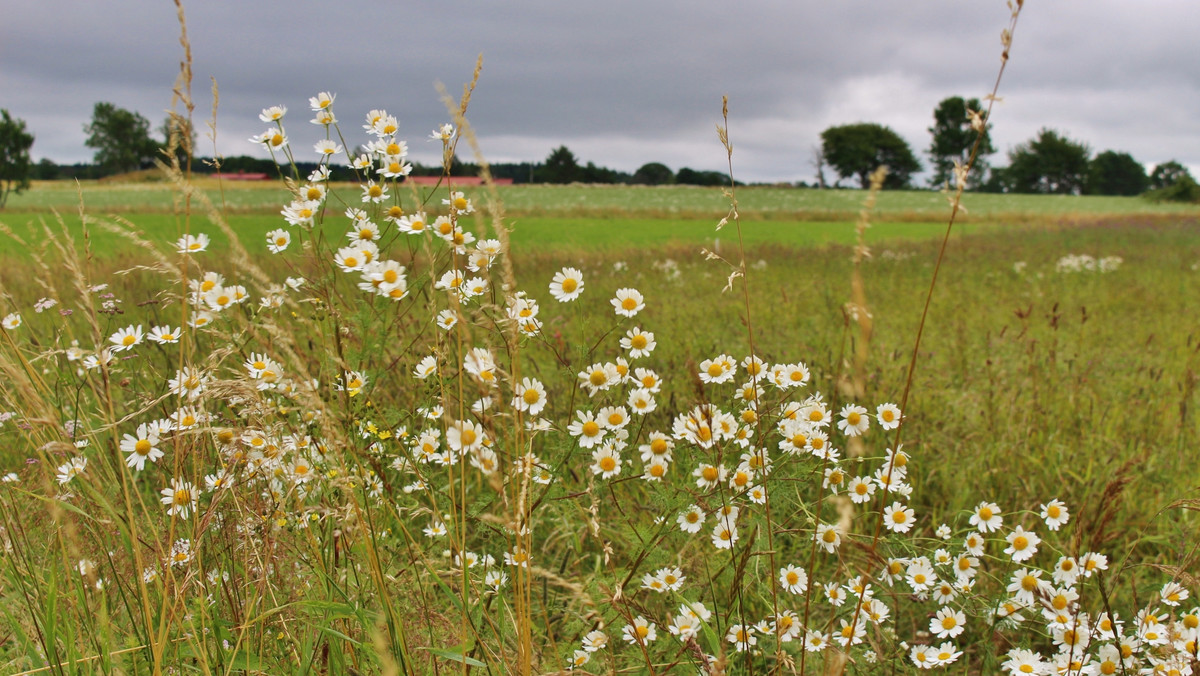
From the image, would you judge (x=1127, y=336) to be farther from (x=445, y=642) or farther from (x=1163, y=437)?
(x=445, y=642)

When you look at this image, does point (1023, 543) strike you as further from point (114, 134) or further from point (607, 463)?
point (114, 134)

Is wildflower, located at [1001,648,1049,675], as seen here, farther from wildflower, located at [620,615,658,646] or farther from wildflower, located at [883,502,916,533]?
wildflower, located at [620,615,658,646]

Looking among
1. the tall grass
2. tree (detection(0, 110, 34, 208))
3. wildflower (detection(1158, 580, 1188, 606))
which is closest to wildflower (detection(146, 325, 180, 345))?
the tall grass

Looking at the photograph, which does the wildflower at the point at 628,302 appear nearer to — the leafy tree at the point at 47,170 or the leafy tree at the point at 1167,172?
the leafy tree at the point at 47,170

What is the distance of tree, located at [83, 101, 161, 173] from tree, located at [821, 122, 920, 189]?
7068 centimetres

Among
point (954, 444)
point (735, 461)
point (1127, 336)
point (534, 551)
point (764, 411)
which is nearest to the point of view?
point (764, 411)

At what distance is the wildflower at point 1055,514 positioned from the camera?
1.85 meters

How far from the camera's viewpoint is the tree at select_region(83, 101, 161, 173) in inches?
2551

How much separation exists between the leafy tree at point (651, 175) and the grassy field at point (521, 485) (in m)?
50.5

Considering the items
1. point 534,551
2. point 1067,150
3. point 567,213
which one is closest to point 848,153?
point 1067,150

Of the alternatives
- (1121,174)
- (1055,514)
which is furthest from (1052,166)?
(1055,514)

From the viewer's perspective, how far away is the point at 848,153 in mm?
75938

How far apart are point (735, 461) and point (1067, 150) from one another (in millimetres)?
83541

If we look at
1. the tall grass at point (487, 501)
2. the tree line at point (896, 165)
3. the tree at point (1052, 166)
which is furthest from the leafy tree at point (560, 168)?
the tall grass at point (487, 501)
